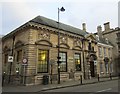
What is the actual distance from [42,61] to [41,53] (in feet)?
3.34

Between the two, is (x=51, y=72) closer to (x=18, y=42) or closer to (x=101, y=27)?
(x=18, y=42)

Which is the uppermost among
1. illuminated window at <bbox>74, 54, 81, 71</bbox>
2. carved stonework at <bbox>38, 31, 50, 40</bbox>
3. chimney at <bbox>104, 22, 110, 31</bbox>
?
chimney at <bbox>104, 22, 110, 31</bbox>

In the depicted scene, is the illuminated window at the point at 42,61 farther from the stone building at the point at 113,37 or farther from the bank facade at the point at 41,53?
the stone building at the point at 113,37

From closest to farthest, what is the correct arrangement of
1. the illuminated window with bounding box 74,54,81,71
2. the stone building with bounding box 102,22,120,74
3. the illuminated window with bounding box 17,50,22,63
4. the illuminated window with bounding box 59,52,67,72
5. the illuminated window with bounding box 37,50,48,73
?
1. the illuminated window with bounding box 37,50,48,73
2. the illuminated window with bounding box 17,50,22,63
3. the illuminated window with bounding box 59,52,67,72
4. the illuminated window with bounding box 74,54,81,71
5. the stone building with bounding box 102,22,120,74

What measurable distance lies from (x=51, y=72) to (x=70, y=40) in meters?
6.13

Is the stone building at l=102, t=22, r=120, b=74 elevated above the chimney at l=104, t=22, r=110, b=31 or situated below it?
below

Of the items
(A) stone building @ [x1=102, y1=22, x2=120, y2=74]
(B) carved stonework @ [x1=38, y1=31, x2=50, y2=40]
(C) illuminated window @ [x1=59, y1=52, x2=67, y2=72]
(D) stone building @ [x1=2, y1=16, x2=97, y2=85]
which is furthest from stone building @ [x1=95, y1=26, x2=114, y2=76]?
(B) carved stonework @ [x1=38, y1=31, x2=50, y2=40]

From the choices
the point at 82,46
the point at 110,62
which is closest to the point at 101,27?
the point at 110,62

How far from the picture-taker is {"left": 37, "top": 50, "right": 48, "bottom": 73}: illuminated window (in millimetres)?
19703

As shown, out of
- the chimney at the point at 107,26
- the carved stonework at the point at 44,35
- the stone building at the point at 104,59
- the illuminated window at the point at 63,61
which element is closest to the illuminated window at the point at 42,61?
the carved stonework at the point at 44,35

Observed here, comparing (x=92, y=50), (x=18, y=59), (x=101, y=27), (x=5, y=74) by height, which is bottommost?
(x=5, y=74)

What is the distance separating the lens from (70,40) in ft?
78.3

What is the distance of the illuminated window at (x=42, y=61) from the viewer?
19.7 m

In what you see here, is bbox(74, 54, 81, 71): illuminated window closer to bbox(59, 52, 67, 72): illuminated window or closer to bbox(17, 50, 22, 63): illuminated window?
bbox(59, 52, 67, 72): illuminated window
